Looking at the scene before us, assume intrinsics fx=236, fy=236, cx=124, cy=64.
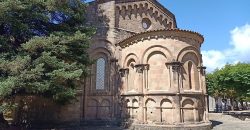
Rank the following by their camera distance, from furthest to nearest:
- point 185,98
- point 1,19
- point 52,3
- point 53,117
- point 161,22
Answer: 1. point 161,22
2. point 53,117
3. point 185,98
4. point 52,3
5. point 1,19

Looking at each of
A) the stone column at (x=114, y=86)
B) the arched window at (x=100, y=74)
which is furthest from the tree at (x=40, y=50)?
the arched window at (x=100, y=74)

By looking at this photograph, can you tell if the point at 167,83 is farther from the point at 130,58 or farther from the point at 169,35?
the point at 130,58

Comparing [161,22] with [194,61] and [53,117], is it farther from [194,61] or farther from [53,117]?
[53,117]

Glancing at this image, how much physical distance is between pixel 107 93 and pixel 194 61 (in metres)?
7.64

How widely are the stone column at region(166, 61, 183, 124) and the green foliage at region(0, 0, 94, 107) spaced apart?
19.6 ft

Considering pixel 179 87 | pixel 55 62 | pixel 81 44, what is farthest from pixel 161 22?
pixel 55 62

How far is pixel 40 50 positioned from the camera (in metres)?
13.9

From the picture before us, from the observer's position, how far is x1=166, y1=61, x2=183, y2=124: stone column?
53.3 ft

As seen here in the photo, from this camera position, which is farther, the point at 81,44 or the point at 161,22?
the point at 161,22

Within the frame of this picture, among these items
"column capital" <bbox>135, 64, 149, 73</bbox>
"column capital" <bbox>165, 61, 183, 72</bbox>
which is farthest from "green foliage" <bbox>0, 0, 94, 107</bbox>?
"column capital" <bbox>165, 61, 183, 72</bbox>

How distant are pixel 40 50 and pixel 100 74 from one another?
7763 mm

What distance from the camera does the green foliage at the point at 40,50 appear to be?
41.2 ft

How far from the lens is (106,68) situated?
68.4 ft

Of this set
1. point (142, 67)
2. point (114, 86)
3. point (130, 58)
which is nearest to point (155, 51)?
point (142, 67)
